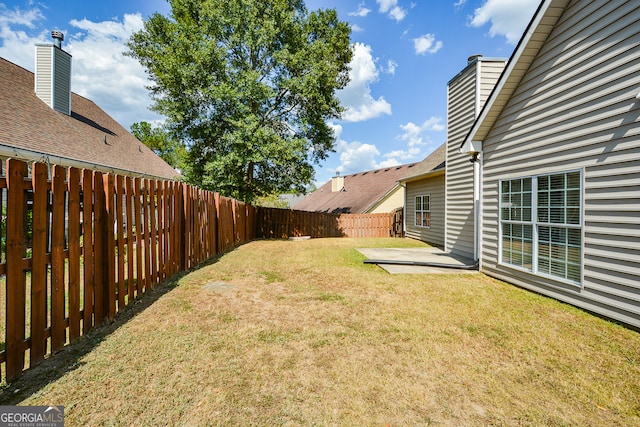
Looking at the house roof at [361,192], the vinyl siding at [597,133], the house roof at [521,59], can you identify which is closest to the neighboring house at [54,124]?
the house roof at [521,59]

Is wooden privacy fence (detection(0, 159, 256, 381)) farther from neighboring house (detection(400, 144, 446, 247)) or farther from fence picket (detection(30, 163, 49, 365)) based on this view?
neighboring house (detection(400, 144, 446, 247))

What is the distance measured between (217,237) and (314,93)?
8314 millimetres

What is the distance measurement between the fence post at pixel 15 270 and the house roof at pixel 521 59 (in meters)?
7.50

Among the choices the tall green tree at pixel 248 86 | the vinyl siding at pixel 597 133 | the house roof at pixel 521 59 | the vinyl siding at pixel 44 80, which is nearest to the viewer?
the vinyl siding at pixel 597 133

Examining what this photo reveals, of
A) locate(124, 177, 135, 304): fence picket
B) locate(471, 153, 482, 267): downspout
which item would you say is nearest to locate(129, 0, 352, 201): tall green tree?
locate(471, 153, 482, 267): downspout

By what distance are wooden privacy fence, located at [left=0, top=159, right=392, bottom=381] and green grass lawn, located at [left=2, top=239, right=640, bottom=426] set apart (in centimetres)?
27

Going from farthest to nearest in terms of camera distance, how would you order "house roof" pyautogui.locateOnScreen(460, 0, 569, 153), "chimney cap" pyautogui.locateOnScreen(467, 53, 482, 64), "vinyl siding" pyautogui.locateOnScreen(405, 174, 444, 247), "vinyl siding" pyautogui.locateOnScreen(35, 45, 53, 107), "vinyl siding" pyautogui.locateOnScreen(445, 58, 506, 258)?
"vinyl siding" pyautogui.locateOnScreen(405, 174, 444, 247) < "vinyl siding" pyautogui.locateOnScreen(35, 45, 53, 107) < "chimney cap" pyautogui.locateOnScreen(467, 53, 482, 64) < "vinyl siding" pyautogui.locateOnScreen(445, 58, 506, 258) < "house roof" pyautogui.locateOnScreen(460, 0, 569, 153)

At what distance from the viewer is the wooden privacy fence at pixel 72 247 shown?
2426mm

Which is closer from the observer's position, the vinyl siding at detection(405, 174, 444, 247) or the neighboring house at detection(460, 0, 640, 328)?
the neighboring house at detection(460, 0, 640, 328)

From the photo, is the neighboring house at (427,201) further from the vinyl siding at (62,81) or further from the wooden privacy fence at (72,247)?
the vinyl siding at (62,81)

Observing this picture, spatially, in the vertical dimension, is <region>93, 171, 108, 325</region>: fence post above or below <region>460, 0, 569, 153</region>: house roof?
below

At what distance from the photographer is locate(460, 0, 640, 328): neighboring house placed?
3.84 meters

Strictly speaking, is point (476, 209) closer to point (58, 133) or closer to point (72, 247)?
point (72, 247)

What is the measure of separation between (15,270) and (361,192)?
2255 cm
